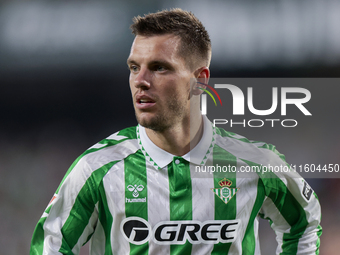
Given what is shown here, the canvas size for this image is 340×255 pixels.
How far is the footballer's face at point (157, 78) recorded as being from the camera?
1164 millimetres

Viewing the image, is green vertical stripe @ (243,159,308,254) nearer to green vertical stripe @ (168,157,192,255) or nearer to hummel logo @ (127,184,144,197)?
green vertical stripe @ (168,157,192,255)

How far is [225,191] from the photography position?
130cm

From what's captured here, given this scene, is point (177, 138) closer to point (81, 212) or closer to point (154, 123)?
point (154, 123)

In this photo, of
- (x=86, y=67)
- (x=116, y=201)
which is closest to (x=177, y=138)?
(x=116, y=201)

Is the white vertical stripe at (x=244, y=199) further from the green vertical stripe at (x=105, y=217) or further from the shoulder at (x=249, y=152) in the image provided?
the green vertical stripe at (x=105, y=217)

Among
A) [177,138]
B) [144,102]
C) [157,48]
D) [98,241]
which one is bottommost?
[98,241]

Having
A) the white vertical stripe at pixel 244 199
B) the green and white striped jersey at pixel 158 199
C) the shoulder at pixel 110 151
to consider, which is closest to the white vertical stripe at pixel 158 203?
the green and white striped jersey at pixel 158 199

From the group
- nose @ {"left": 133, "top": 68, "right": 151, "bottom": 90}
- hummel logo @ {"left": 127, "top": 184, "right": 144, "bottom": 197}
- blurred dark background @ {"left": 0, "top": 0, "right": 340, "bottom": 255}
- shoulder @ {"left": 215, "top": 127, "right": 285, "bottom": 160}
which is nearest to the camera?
nose @ {"left": 133, "top": 68, "right": 151, "bottom": 90}

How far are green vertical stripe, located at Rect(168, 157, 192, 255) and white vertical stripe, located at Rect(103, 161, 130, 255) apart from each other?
161mm

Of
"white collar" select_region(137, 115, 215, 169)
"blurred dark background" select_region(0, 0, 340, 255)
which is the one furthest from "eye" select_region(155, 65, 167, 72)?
"blurred dark background" select_region(0, 0, 340, 255)

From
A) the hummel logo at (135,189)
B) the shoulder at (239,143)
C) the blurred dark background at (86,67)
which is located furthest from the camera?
the blurred dark background at (86,67)

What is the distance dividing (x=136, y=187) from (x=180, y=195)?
6.0 inches

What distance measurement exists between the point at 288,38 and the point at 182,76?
121 cm

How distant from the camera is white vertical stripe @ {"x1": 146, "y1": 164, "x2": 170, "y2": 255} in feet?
4.09
